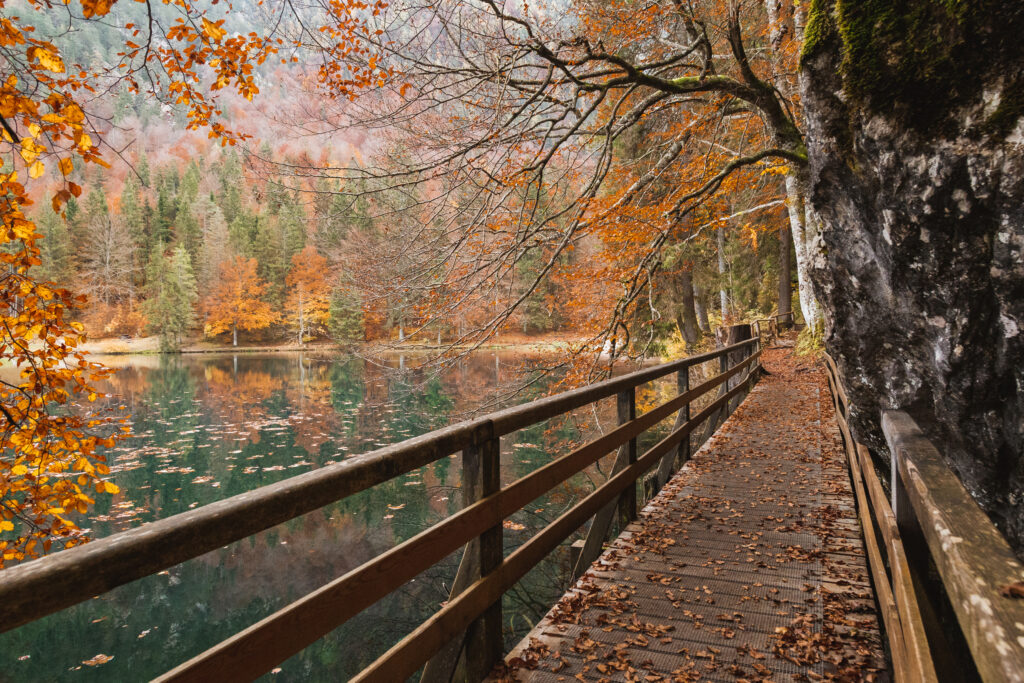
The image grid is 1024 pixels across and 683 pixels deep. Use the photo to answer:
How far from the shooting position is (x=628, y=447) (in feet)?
15.7

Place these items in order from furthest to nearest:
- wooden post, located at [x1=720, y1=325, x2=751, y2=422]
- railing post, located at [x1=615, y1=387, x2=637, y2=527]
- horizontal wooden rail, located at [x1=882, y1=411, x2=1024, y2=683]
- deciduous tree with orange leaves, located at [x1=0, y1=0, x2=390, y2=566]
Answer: wooden post, located at [x1=720, y1=325, x2=751, y2=422]
railing post, located at [x1=615, y1=387, x2=637, y2=527]
deciduous tree with orange leaves, located at [x1=0, y1=0, x2=390, y2=566]
horizontal wooden rail, located at [x1=882, y1=411, x2=1024, y2=683]

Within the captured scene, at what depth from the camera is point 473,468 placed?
8.89 ft

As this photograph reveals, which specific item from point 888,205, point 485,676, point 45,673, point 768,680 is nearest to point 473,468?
point 485,676

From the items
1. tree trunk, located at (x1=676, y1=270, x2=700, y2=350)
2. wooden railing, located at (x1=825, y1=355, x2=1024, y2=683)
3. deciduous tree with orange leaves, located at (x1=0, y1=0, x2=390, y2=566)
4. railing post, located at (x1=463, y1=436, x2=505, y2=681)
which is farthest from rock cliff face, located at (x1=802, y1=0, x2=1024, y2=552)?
tree trunk, located at (x1=676, y1=270, x2=700, y2=350)

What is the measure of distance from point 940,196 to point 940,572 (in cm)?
275

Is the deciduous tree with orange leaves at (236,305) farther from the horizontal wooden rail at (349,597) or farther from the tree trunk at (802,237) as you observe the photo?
the horizontal wooden rail at (349,597)

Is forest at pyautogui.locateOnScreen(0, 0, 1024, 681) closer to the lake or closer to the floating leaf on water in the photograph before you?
the lake

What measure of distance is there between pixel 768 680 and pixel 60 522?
14.6 ft

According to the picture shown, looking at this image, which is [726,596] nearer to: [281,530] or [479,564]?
[479,564]

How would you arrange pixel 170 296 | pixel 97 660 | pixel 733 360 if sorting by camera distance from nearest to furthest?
pixel 97 660
pixel 733 360
pixel 170 296

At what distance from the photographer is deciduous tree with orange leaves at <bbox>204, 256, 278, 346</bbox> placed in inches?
2068

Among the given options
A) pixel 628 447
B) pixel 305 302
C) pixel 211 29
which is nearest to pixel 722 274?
pixel 628 447

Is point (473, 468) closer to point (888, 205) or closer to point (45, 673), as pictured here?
point (888, 205)

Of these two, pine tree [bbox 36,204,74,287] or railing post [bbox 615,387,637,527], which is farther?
pine tree [bbox 36,204,74,287]
